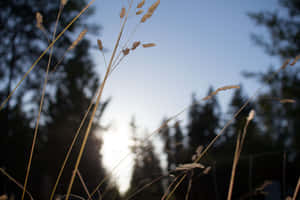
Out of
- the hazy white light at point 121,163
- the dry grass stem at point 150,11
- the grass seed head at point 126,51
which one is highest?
the dry grass stem at point 150,11

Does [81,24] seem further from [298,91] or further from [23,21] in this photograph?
[298,91]

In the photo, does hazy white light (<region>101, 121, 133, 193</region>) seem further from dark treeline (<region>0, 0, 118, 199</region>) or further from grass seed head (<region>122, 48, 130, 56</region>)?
dark treeline (<region>0, 0, 118, 199</region>)

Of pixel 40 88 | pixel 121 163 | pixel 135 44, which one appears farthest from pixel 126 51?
pixel 40 88

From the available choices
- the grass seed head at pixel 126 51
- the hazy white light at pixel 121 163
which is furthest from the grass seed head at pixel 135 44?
the hazy white light at pixel 121 163

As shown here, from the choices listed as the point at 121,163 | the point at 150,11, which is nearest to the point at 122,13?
the point at 150,11

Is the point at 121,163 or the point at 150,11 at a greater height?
the point at 150,11

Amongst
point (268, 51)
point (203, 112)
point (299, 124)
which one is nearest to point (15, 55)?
point (268, 51)

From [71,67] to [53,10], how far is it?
86.4 inches

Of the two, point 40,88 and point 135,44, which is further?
point 40,88

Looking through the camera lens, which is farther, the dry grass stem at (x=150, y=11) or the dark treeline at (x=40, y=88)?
the dark treeline at (x=40, y=88)

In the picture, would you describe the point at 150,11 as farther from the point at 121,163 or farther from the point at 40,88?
the point at 40,88

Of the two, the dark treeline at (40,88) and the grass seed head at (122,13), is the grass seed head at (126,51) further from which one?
the dark treeline at (40,88)

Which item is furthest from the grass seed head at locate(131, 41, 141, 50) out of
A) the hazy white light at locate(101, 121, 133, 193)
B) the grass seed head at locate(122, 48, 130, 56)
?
the hazy white light at locate(101, 121, 133, 193)

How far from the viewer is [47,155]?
7.80m
